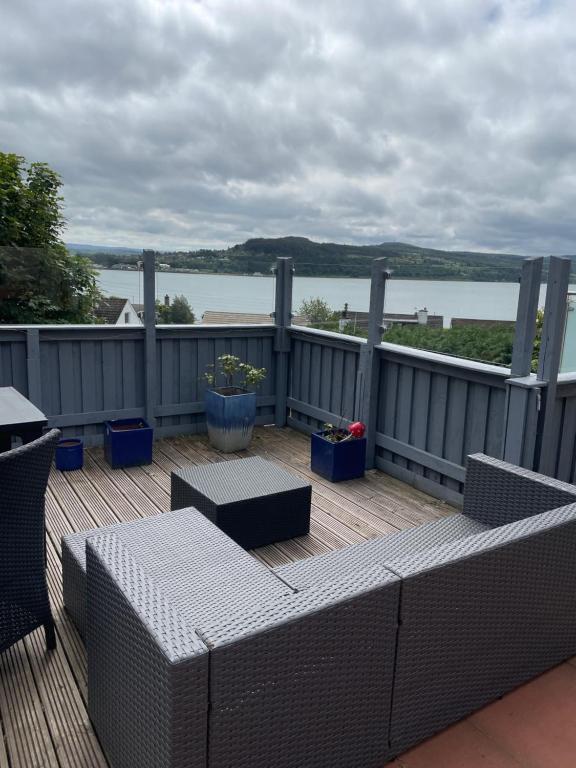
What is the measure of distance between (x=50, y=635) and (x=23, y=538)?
50 cm

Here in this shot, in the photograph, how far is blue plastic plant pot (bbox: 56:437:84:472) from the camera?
431 centimetres

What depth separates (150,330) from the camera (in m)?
4.95

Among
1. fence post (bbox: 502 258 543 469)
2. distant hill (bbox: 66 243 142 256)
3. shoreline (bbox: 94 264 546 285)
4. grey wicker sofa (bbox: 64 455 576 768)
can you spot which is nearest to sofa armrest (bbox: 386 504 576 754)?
grey wicker sofa (bbox: 64 455 576 768)

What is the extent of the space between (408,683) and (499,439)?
224cm

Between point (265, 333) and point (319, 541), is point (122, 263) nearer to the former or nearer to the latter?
point (265, 333)

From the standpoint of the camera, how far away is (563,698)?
1.91m

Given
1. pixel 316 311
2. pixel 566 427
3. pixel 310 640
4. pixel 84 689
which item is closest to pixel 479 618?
pixel 310 640

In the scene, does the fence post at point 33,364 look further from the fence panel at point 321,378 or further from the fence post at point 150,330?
the fence panel at point 321,378

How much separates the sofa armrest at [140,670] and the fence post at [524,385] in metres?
2.43

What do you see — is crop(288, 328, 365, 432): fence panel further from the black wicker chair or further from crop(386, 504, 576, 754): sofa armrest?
the black wicker chair

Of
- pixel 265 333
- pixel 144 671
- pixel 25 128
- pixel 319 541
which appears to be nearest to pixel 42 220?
pixel 265 333

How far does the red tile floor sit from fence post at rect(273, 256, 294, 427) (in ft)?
12.7

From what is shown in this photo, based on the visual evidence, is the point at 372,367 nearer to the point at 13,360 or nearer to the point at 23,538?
the point at 13,360

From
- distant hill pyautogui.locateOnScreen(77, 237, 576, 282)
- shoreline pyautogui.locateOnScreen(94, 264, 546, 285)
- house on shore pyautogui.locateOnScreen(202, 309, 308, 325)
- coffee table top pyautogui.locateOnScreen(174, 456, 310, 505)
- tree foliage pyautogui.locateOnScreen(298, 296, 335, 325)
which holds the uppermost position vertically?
distant hill pyautogui.locateOnScreen(77, 237, 576, 282)
